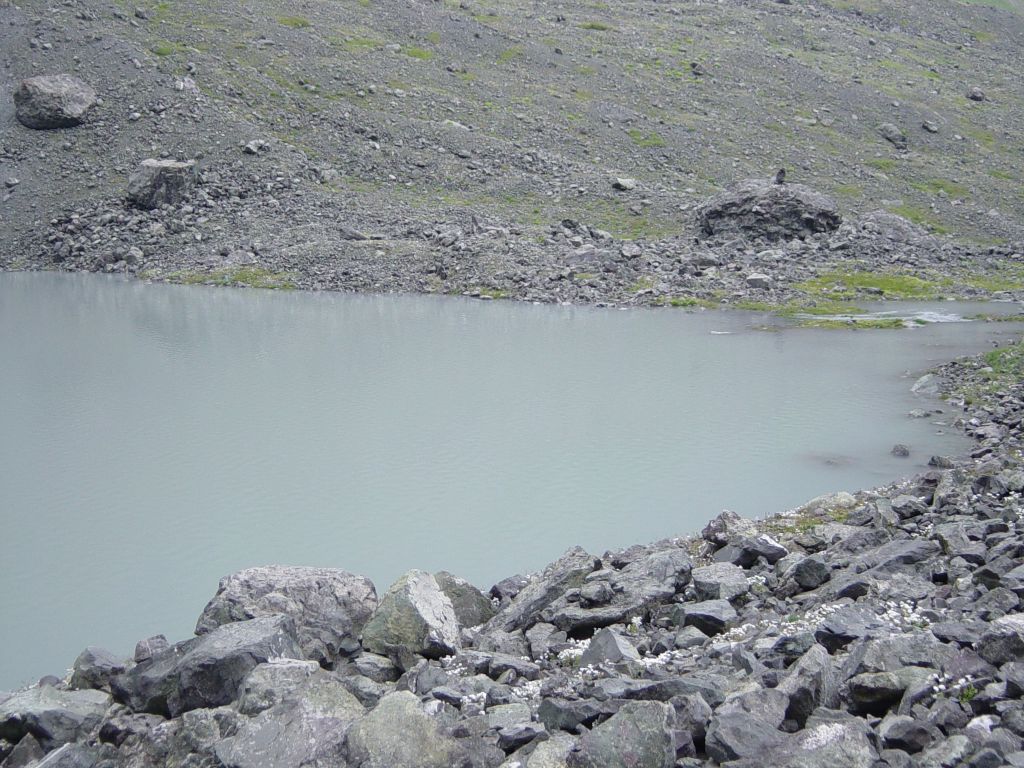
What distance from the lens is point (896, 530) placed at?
39.7ft

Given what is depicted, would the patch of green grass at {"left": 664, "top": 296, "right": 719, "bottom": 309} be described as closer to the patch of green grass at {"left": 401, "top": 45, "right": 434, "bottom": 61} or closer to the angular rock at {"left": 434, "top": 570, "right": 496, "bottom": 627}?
the angular rock at {"left": 434, "top": 570, "right": 496, "bottom": 627}

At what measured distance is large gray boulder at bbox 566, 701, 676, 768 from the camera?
17.9 feet

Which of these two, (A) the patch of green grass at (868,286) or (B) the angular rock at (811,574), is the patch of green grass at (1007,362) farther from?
(B) the angular rock at (811,574)

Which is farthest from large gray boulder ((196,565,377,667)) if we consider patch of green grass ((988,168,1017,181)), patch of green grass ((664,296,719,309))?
patch of green grass ((988,168,1017,181))

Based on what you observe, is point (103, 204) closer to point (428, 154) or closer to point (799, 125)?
point (428, 154)

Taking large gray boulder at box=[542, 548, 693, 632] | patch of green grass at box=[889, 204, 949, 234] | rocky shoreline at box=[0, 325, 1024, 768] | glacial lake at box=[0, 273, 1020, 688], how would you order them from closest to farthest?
1. rocky shoreline at box=[0, 325, 1024, 768]
2. large gray boulder at box=[542, 548, 693, 632]
3. glacial lake at box=[0, 273, 1020, 688]
4. patch of green grass at box=[889, 204, 949, 234]

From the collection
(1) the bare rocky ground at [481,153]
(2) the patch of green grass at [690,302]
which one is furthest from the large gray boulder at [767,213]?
(2) the patch of green grass at [690,302]

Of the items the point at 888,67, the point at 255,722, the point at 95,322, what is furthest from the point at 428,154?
the point at 888,67

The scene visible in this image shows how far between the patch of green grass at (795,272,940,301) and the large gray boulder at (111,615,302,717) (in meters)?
41.6

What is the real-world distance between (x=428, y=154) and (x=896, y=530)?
58342 mm

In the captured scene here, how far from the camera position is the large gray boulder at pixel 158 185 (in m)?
57.3

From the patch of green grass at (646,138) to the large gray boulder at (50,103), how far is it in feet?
141

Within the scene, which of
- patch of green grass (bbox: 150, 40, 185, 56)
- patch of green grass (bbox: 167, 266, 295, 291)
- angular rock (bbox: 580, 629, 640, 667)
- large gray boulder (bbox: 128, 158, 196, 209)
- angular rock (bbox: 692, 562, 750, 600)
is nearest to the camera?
angular rock (bbox: 580, 629, 640, 667)

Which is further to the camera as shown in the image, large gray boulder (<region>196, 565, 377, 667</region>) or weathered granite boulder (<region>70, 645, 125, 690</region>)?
large gray boulder (<region>196, 565, 377, 667</region>)
